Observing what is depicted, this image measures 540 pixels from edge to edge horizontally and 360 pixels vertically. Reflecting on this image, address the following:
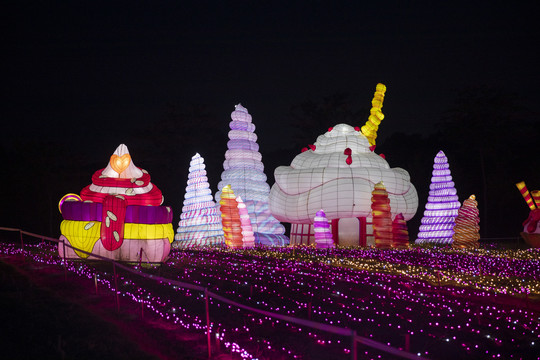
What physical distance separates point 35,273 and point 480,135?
76.2 ft

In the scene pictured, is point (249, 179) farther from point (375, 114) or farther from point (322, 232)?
point (375, 114)

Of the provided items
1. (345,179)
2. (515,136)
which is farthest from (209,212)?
(515,136)

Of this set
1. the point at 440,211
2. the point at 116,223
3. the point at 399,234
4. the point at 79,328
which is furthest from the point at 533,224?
the point at 79,328

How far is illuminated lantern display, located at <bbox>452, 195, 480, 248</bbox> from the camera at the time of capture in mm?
19609

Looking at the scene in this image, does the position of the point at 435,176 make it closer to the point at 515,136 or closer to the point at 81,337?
the point at 515,136

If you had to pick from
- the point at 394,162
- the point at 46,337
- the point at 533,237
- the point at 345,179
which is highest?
the point at 394,162

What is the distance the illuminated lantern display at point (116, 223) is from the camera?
13.1 m

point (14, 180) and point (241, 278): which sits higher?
point (14, 180)

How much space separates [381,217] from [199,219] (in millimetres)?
7391

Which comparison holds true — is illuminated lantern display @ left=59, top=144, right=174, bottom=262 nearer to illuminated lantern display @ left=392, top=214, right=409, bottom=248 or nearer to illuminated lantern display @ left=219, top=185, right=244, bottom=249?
illuminated lantern display @ left=219, top=185, right=244, bottom=249

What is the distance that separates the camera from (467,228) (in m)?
19.6

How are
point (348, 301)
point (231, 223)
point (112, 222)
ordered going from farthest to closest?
point (231, 223)
point (112, 222)
point (348, 301)

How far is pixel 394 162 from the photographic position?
33.3 metres

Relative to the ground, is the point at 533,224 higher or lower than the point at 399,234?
higher
